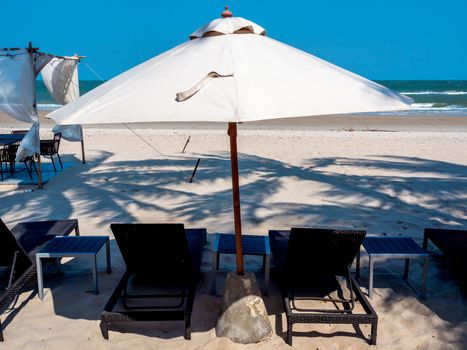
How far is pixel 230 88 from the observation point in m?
2.18

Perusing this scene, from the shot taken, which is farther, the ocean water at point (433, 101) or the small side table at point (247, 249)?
the ocean water at point (433, 101)

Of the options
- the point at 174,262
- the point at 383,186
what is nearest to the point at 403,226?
the point at 383,186

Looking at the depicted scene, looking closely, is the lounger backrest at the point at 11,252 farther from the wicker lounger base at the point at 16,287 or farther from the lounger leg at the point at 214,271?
the lounger leg at the point at 214,271

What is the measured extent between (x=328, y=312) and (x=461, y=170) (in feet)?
22.4

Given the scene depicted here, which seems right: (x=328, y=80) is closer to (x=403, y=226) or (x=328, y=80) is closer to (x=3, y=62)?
(x=403, y=226)

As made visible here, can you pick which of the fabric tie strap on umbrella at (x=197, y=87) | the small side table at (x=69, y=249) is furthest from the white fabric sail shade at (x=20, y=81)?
the fabric tie strap on umbrella at (x=197, y=87)

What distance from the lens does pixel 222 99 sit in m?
2.14

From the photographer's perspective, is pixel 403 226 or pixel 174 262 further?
pixel 403 226

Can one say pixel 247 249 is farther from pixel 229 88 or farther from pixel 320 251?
pixel 229 88

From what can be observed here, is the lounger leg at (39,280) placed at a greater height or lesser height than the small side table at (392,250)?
lesser

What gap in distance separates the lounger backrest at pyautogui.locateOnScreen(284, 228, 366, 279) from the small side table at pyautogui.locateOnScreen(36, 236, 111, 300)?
1.53m

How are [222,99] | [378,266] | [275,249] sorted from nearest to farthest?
[222,99] < [275,249] < [378,266]

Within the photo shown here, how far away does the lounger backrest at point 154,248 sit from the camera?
10.4ft

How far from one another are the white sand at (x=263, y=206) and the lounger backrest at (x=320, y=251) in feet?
1.29
